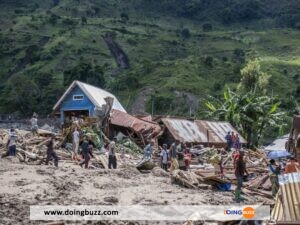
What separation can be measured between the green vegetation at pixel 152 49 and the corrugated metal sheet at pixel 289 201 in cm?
3753

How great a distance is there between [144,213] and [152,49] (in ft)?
289

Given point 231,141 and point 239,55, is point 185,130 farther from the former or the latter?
point 239,55

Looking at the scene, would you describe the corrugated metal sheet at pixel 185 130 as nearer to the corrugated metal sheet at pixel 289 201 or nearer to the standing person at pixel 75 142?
the standing person at pixel 75 142

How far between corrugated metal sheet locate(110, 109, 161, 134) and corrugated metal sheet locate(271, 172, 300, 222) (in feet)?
69.7

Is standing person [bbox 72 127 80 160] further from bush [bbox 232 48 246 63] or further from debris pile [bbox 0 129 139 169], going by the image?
bush [bbox 232 48 246 63]

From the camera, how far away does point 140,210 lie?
1393 cm

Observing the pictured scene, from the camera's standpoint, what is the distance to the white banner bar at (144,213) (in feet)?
39.4

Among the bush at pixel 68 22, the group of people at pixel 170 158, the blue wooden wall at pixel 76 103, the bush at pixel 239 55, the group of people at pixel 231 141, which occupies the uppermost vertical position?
the bush at pixel 68 22

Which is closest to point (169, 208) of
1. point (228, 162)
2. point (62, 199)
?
point (62, 199)

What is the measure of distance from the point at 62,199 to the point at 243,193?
7.08 m

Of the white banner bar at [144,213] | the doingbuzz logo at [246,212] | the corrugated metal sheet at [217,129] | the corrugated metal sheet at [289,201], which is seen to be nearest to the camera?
the corrugated metal sheet at [289,201]

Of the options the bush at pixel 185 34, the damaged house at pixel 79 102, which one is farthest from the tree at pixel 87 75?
the bush at pixel 185 34

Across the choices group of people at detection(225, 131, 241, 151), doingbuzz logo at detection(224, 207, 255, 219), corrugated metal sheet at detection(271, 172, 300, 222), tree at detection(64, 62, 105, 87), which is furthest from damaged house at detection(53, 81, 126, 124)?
tree at detection(64, 62, 105, 87)

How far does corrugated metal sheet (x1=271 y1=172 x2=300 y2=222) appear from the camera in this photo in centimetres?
1112
